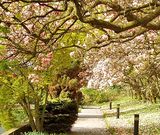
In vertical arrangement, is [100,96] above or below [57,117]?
above

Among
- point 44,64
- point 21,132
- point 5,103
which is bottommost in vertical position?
point 21,132

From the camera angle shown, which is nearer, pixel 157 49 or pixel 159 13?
pixel 159 13

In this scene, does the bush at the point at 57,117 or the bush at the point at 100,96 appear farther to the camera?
the bush at the point at 100,96

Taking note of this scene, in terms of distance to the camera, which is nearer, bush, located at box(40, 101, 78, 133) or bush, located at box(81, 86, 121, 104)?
bush, located at box(40, 101, 78, 133)

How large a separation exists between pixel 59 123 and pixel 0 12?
9.75 metres

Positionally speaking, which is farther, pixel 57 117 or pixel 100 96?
pixel 100 96

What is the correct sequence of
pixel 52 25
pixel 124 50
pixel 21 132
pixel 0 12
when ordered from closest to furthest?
pixel 0 12, pixel 52 25, pixel 21 132, pixel 124 50

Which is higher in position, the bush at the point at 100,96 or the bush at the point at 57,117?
the bush at the point at 100,96

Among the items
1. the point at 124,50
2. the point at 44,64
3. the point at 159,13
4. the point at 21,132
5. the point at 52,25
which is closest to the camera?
the point at 159,13

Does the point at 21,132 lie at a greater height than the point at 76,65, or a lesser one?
lesser

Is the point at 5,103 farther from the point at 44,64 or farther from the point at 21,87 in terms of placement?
the point at 44,64

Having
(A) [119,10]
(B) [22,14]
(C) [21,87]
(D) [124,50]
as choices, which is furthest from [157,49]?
(A) [119,10]

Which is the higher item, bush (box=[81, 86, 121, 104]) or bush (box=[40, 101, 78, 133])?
bush (box=[81, 86, 121, 104])

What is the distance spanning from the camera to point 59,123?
65.2 ft
